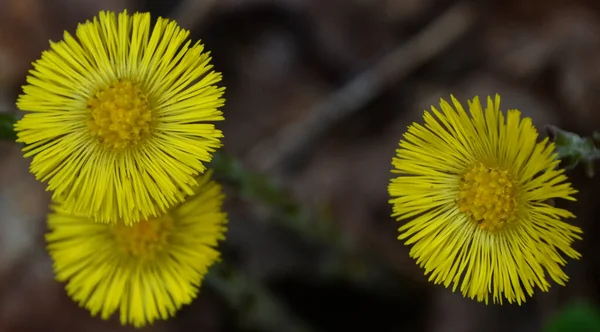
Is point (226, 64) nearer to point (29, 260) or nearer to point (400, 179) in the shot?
point (29, 260)

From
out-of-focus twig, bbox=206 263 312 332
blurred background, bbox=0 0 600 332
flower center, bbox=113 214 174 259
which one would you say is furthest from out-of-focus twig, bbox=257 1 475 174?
flower center, bbox=113 214 174 259

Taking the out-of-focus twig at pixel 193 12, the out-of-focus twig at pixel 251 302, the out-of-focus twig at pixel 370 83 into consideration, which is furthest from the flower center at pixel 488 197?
the out-of-focus twig at pixel 193 12

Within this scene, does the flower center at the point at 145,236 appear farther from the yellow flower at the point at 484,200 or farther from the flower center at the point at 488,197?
the flower center at the point at 488,197

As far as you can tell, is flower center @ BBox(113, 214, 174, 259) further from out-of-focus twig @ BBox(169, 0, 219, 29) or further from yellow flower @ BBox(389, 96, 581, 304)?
out-of-focus twig @ BBox(169, 0, 219, 29)

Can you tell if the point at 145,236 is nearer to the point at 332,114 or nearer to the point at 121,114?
the point at 121,114

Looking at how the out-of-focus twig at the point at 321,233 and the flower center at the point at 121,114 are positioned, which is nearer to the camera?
the flower center at the point at 121,114

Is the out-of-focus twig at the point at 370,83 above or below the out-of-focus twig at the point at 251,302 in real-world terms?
above

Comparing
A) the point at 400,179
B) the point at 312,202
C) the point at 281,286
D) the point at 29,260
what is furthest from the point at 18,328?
the point at 400,179
